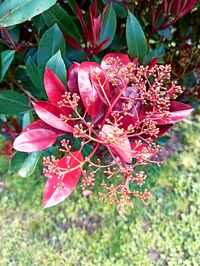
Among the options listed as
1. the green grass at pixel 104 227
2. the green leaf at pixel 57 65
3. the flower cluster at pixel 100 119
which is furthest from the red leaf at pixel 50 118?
the green grass at pixel 104 227

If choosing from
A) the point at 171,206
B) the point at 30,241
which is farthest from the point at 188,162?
the point at 30,241

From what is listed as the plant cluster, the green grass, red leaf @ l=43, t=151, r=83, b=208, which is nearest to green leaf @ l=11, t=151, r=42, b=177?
the plant cluster

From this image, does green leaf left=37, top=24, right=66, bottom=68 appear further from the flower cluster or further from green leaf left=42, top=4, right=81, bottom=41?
the flower cluster

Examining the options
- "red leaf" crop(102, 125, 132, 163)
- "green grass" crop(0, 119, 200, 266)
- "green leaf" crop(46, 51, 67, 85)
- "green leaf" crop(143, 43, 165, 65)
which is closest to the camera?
"red leaf" crop(102, 125, 132, 163)

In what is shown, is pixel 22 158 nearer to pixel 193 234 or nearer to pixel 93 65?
pixel 93 65

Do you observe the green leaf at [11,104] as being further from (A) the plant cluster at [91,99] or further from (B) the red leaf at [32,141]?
(B) the red leaf at [32,141]
